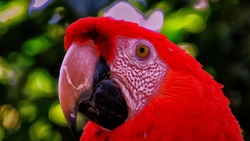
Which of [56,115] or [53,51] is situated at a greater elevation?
[53,51]

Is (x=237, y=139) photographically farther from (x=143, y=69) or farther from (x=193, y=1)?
(x=193, y=1)

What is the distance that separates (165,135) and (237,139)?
0.49 feet

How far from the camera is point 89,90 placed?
0.96m

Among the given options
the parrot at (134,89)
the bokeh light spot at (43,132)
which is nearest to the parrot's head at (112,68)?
the parrot at (134,89)

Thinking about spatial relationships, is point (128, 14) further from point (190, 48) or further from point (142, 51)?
point (142, 51)

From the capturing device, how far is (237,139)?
1.03 meters

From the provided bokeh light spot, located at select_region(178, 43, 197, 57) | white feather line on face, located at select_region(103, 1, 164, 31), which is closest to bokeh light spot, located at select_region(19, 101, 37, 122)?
white feather line on face, located at select_region(103, 1, 164, 31)

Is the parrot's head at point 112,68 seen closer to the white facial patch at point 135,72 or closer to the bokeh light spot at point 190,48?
the white facial patch at point 135,72

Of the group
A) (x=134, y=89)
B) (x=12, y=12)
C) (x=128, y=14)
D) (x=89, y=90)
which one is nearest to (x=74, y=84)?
(x=89, y=90)

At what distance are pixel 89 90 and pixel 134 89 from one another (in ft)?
0.38

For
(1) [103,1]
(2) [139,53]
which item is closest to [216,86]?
(2) [139,53]

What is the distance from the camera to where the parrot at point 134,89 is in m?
0.97

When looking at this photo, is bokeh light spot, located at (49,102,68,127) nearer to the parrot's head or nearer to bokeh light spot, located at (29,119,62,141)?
bokeh light spot, located at (29,119,62,141)

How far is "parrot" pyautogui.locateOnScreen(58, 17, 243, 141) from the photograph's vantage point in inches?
38.2
